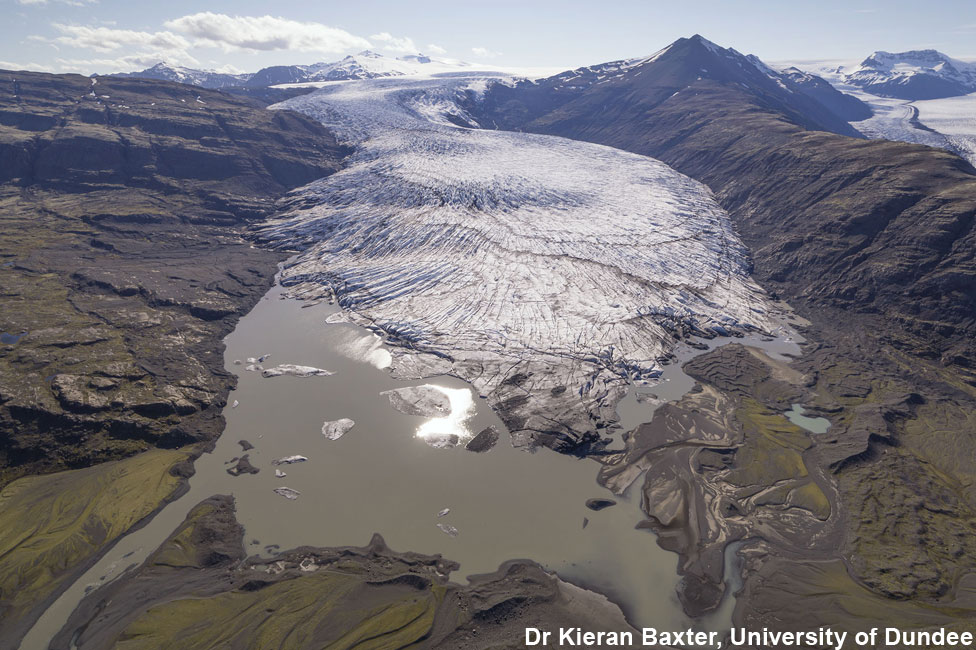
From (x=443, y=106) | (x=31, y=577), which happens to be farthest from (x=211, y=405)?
(x=443, y=106)

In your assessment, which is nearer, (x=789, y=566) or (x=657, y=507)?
(x=789, y=566)

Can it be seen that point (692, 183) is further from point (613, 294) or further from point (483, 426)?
point (483, 426)

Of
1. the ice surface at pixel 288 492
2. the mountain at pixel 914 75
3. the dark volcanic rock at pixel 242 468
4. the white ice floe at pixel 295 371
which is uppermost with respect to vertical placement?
the mountain at pixel 914 75

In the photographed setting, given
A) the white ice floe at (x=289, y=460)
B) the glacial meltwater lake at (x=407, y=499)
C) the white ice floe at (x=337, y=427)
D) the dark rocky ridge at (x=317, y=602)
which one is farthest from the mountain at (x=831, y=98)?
the white ice floe at (x=289, y=460)

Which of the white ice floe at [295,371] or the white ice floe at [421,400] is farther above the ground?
the white ice floe at [295,371]

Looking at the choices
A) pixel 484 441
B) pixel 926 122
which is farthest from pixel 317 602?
pixel 926 122

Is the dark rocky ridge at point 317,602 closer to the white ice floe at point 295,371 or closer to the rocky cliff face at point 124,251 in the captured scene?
the rocky cliff face at point 124,251
